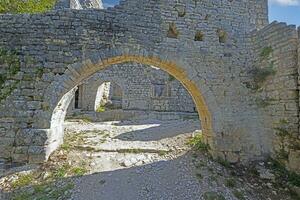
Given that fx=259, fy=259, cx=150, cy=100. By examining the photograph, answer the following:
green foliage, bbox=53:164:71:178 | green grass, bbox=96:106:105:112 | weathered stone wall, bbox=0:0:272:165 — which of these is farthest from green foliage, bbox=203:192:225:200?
green grass, bbox=96:106:105:112

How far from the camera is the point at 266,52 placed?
6.71 m

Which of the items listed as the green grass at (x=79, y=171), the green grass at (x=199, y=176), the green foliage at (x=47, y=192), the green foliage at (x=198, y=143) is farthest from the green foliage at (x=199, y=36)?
the green foliage at (x=47, y=192)

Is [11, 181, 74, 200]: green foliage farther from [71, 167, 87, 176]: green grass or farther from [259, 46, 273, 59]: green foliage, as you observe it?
[259, 46, 273, 59]: green foliage

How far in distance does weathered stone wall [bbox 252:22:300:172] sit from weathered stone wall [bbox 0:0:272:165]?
265 millimetres

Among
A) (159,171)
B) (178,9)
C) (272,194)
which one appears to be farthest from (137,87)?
(272,194)

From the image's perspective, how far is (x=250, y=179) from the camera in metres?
5.95

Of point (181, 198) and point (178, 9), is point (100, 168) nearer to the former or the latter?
point (181, 198)

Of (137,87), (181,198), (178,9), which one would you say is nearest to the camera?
(181,198)

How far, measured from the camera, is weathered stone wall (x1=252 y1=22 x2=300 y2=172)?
5.94 meters

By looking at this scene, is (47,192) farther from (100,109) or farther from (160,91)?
(100,109)

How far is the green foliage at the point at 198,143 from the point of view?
23.3 ft

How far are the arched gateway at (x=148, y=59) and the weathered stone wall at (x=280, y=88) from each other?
49 mm

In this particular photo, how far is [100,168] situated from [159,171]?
1339mm

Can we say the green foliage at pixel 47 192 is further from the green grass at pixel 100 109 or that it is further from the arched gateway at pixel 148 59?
the green grass at pixel 100 109
